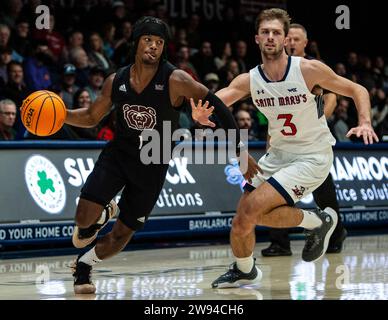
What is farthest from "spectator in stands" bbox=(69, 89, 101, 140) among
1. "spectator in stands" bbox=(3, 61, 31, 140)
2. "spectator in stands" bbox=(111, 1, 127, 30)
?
"spectator in stands" bbox=(111, 1, 127, 30)

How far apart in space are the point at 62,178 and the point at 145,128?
3972 millimetres

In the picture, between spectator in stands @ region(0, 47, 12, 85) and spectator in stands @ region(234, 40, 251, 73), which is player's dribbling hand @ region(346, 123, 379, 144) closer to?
spectator in stands @ region(0, 47, 12, 85)

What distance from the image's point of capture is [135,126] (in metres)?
7.59

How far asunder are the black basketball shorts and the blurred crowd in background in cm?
430

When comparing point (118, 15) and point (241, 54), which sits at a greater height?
point (118, 15)

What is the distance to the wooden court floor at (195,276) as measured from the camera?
24.3 feet

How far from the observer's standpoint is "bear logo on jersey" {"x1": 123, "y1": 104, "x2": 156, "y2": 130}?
757cm

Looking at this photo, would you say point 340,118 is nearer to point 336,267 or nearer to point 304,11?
point 304,11

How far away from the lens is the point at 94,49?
1502cm

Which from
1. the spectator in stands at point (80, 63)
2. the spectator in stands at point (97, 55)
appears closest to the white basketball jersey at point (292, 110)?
the spectator in stands at point (80, 63)

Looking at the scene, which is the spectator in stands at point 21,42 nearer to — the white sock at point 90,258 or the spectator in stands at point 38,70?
the spectator in stands at point 38,70

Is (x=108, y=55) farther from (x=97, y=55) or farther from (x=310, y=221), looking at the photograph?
(x=310, y=221)

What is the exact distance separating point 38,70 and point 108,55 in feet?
6.58

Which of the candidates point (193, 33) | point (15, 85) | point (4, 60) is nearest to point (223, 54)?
point (193, 33)
